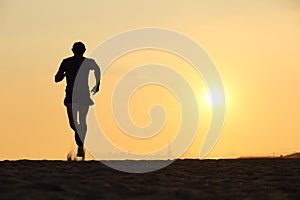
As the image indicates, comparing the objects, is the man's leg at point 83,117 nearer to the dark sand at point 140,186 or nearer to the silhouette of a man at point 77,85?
the silhouette of a man at point 77,85

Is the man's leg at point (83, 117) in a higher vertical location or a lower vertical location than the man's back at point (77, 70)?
lower

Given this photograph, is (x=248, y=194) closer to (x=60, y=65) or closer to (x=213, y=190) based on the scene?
(x=213, y=190)

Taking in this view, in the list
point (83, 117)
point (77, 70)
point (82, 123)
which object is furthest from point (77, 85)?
point (82, 123)

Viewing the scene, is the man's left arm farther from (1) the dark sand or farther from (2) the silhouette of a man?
(1) the dark sand

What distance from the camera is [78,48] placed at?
11742 millimetres

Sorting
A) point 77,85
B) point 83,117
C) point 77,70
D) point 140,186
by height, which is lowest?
point 140,186

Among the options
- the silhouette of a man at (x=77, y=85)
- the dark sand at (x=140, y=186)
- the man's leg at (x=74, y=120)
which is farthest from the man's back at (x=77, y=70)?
the dark sand at (x=140, y=186)

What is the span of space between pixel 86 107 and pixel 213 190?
6184 millimetres

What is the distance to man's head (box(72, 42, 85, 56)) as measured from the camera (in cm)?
1172

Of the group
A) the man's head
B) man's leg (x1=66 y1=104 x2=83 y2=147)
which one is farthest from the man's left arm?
man's leg (x1=66 y1=104 x2=83 y2=147)

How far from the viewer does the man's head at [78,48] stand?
38.4ft

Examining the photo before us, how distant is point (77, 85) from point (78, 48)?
0.72m

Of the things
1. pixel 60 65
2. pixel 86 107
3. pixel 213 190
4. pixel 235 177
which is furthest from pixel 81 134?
pixel 213 190

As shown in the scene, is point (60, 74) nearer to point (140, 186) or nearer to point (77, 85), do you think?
point (77, 85)
